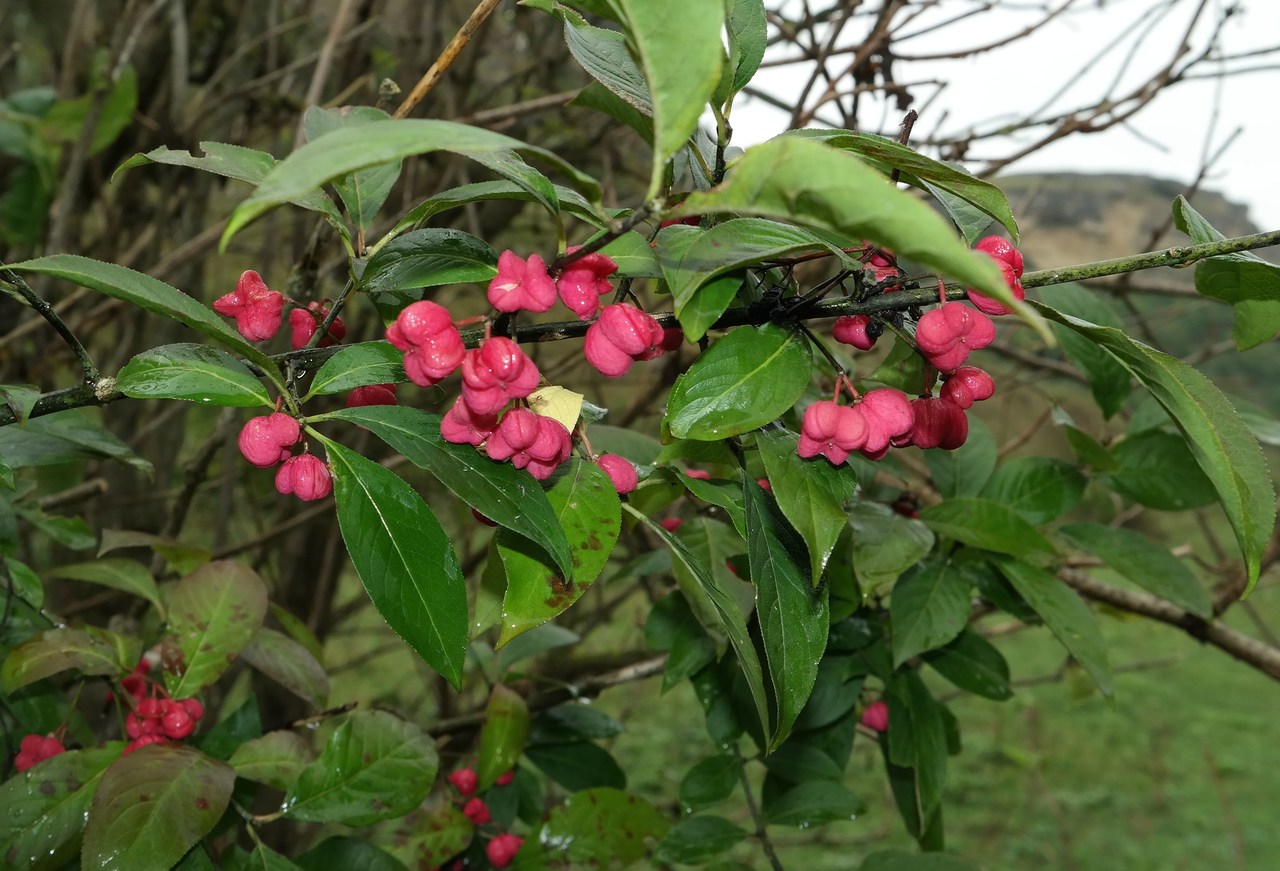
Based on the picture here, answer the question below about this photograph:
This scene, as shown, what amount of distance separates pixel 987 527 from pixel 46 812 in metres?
0.80

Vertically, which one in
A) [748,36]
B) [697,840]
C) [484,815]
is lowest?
[484,815]

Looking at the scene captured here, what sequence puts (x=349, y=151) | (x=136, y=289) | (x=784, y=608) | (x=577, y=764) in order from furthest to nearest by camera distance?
(x=577, y=764) < (x=784, y=608) < (x=136, y=289) < (x=349, y=151)

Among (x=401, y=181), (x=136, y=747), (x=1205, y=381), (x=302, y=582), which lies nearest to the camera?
(x=1205, y=381)

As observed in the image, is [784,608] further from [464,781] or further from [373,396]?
[464,781]

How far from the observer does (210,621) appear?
34.5 inches

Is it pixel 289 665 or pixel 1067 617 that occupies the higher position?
Answer: pixel 1067 617

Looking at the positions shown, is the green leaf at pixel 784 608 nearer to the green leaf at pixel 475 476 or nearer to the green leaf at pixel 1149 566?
the green leaf at pixel 475 476

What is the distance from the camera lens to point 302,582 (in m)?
1.98

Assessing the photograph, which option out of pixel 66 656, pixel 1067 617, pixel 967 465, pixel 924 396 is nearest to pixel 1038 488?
pixel 967 465

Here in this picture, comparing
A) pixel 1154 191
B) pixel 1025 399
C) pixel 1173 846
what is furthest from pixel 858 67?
pixel 1154 191

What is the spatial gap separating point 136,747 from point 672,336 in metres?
0.56

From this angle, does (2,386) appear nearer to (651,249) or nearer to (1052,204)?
(651,249)

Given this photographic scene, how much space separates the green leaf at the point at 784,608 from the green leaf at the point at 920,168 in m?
0.20

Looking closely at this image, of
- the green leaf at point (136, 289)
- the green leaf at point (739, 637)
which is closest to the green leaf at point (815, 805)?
the green leaf at point (739, 637)
